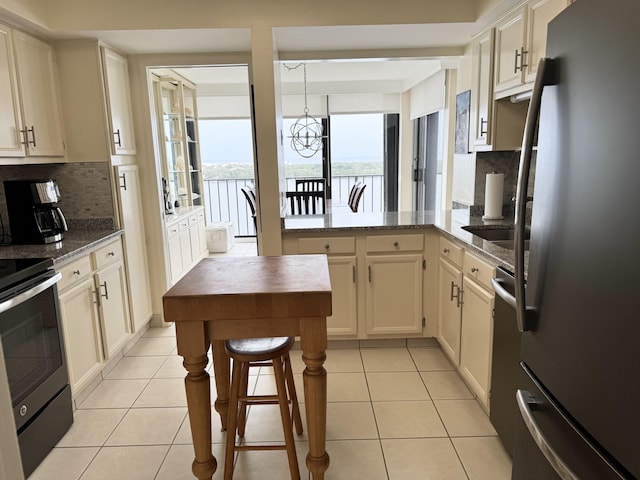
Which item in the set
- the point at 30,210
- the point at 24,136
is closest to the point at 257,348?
the point at 30,210

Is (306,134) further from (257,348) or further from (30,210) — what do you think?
(257,348)

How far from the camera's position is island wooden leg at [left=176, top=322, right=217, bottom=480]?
5.12 feet

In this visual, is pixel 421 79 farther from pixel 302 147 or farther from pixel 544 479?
pixel 544 479

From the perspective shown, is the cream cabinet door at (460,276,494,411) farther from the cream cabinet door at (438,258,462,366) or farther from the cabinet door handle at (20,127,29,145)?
the cabinet door handle at (20,127,29,145)

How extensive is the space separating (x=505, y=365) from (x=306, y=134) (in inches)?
202

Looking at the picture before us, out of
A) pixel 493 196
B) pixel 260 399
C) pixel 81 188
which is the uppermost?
pixel 81 188

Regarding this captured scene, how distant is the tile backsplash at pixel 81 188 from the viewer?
118 inches

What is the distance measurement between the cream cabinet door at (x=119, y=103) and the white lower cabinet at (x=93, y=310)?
28.4 inches

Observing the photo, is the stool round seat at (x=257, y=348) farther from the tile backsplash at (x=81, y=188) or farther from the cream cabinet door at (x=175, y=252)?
the cream cabinet door at (x=175, y=252)

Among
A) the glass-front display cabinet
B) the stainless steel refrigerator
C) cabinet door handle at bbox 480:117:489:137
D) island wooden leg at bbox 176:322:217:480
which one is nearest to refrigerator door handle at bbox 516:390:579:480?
the stainless steel refrigerator

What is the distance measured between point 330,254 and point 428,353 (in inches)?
40.2

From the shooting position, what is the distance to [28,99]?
2.58 meters

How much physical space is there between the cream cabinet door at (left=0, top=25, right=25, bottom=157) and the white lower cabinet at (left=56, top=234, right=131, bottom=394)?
2.33 ft

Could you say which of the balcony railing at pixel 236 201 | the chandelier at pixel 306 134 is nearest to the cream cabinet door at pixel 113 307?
the chandelier at pixel 306 134
